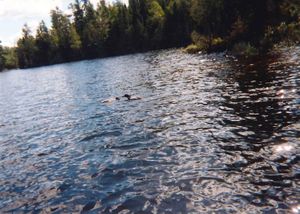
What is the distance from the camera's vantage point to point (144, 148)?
16.0m

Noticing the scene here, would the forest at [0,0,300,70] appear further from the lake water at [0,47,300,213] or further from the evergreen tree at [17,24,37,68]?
the lake water at [0,47,300,213]

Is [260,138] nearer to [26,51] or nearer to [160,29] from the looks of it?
[160,29]

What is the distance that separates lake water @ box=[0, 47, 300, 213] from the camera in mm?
10766

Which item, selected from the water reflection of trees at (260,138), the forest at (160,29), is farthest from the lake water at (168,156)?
the forest at (160,29)

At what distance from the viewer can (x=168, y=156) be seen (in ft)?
47.3

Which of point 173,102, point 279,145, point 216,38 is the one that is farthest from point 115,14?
point 279,145

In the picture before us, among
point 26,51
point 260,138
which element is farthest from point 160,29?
point 260,138

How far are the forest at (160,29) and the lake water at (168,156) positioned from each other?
83.3 feet

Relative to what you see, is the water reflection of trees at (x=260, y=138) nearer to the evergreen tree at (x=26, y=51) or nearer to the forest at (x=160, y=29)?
the forest at (x=160, y=29)

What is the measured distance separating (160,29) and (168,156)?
4854 inches

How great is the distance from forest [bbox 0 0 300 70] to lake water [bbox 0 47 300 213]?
25403 mm

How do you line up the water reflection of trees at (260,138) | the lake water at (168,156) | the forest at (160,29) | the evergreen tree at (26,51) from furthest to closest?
the evergreen tree at (26,51)
the forest at (160,29)
the lake water at (168,156)
the water reflection of trees at (260,138)

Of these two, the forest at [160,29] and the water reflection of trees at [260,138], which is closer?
the water reflection of trees at [260,138]

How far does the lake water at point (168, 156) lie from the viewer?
35.3 feet
